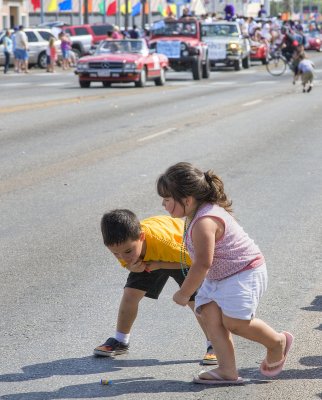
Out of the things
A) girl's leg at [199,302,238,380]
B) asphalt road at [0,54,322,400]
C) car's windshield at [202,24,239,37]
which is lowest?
car's windshield at [202,24,239,37]

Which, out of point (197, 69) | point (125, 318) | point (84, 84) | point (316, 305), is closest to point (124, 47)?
point (84, 84)

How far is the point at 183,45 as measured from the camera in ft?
138

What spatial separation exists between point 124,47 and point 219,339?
99.4ft

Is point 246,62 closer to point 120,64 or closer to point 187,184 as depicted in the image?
point 120,64

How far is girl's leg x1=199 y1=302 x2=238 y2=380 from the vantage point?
18.3 ft

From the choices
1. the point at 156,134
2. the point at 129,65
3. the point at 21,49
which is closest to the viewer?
the point at 156,134

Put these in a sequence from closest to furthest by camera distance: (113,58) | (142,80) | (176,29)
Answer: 1. (113,58)
2. (142,80)
3. (176,29)

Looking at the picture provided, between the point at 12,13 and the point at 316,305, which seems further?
the point at 12,13

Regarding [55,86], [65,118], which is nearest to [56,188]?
[65,118]

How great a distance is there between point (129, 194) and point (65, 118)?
11.1m

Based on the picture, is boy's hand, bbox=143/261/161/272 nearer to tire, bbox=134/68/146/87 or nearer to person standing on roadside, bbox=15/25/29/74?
tire, bbox=134/68/146/87

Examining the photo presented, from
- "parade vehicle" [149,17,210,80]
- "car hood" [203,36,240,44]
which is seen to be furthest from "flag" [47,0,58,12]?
"parade vehicle" [149,17,210,80]

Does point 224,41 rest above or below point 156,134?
below

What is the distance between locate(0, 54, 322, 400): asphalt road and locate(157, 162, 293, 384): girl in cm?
17
